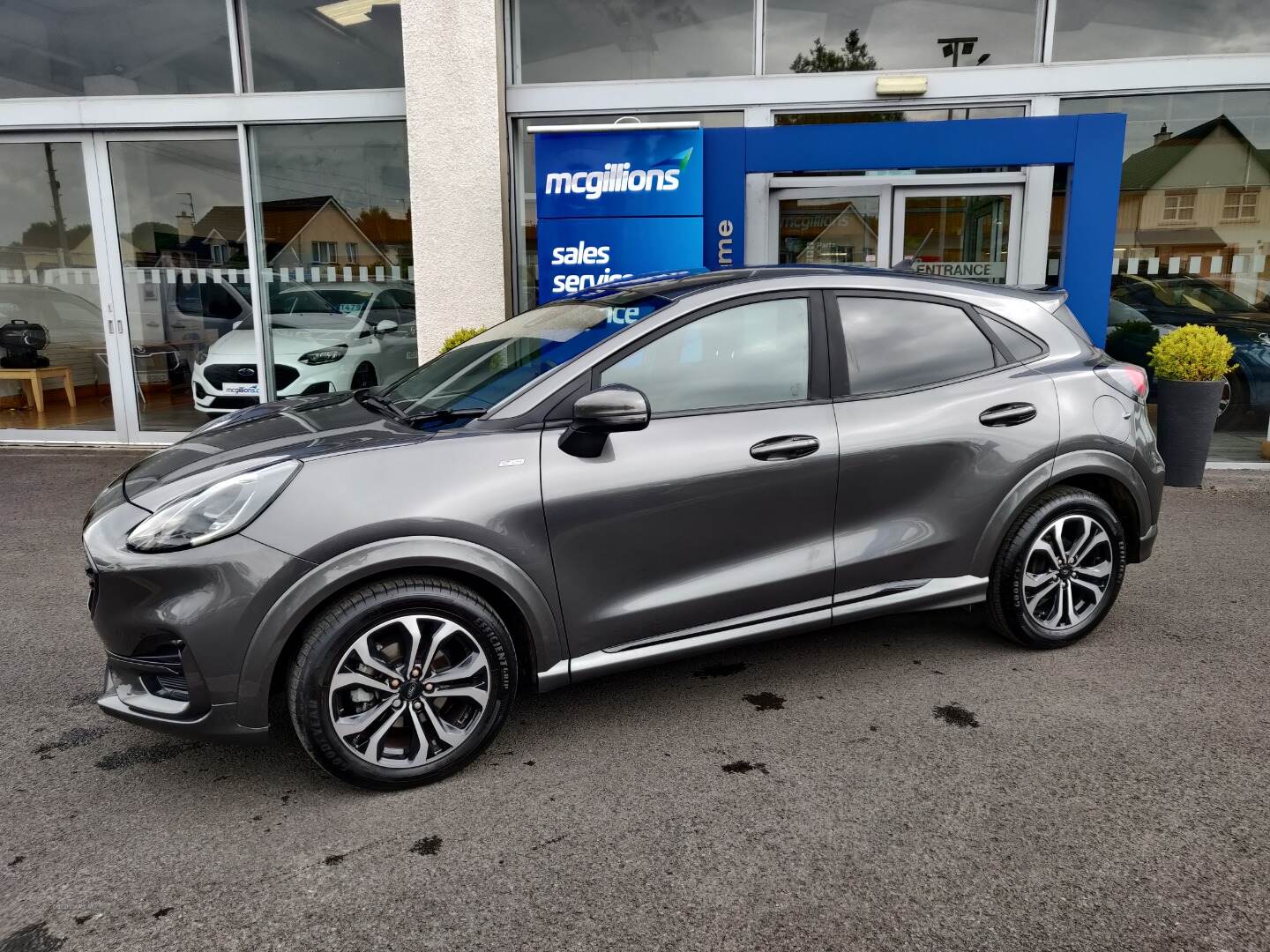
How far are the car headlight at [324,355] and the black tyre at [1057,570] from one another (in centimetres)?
681

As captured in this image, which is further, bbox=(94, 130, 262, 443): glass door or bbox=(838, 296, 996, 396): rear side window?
bbox=(94, 130, 262, 443): glass door

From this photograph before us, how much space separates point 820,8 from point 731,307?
18.5 feet

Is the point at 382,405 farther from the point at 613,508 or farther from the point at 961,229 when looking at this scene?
the point at 961,229

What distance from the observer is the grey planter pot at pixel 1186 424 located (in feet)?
22.5

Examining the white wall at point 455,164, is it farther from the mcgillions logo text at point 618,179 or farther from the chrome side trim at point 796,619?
the chrome side trim at point 796,619

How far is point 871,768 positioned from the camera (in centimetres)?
304

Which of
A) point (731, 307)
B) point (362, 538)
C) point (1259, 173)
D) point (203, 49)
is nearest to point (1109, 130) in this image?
point (1259, 173)

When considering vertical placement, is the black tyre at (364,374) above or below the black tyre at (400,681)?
above

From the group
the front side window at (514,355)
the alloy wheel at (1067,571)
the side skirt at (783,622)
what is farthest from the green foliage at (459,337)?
the alloy wheel at (1067,571)

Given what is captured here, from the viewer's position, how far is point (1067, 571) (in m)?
3.90

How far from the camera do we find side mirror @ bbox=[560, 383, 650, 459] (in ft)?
9.66

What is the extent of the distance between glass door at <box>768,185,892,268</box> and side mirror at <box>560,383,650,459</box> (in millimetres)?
5045

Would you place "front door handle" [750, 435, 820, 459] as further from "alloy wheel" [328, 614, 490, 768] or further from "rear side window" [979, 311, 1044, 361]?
"alloy wheel" [328, 614, 490, 768]

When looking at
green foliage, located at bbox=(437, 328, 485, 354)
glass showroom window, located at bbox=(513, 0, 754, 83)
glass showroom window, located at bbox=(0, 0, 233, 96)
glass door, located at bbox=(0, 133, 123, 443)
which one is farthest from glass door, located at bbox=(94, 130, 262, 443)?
glass showroom window, located at bbox=(513, 0, 754, 83)
